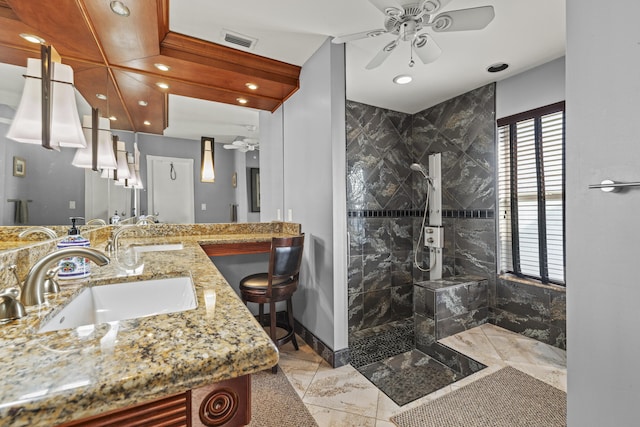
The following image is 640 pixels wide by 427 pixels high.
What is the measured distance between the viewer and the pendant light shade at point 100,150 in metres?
1.55

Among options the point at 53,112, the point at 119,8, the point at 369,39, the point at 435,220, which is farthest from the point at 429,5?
the point at 435,220

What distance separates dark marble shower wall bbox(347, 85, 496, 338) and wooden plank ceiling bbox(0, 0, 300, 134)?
1.28m

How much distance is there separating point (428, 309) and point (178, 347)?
241cm

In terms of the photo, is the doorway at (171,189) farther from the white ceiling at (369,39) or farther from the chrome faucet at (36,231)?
the chrome faucet at (36,231)

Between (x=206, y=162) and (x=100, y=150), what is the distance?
904 mm

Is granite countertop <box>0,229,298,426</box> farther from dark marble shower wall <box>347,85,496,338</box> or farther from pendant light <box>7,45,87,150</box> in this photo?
dark marble shower wall <box>347,85,496,338</box>

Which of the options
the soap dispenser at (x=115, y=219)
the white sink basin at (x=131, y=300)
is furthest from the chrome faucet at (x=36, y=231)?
the soap dispenser at (x=115, y=219)

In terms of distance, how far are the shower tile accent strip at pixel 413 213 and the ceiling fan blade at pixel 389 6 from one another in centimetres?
205

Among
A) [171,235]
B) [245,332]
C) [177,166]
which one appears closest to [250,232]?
[171,235]

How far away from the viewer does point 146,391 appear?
0.42 metres

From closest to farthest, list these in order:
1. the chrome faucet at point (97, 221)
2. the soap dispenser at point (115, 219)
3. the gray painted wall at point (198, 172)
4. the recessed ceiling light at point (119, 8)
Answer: the recessed ceiling light at point (119, 8) → the chrome faucet at point (97, 221) → the soap dispenser at point (115, 219) → the gray painted wall at point (198, 172)

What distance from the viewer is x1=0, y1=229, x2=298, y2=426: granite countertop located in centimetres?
38

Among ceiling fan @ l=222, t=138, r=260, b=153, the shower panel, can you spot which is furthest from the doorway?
the shower panel

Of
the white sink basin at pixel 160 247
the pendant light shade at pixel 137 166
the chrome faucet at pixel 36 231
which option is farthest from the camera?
the pendant light shade at pixel 137 166
